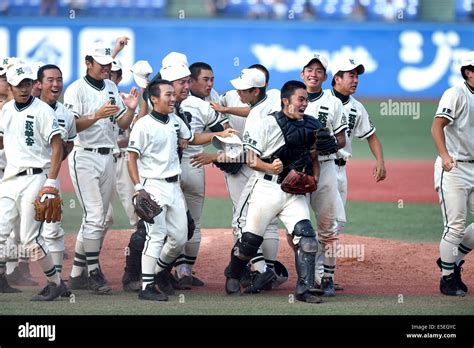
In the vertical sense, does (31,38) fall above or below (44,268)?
above

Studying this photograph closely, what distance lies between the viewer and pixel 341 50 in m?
24.5

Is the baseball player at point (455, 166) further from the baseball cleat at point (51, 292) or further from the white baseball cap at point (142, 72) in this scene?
the baseball cleat at point (51, 292)

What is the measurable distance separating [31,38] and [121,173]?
51.2 feet

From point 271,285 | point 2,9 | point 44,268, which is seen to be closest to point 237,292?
point 271,285

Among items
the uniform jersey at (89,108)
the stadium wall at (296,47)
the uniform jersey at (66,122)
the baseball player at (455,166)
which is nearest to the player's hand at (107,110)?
the uniform jersey at (66,122)

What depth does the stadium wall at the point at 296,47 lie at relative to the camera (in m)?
24.5

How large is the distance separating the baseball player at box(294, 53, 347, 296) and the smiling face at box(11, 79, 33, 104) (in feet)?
7.58

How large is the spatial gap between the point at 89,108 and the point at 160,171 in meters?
1.07

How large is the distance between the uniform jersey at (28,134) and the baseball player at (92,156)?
57cm

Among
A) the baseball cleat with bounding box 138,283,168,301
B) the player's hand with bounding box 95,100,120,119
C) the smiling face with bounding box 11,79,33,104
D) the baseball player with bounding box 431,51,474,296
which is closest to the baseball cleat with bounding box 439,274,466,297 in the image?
the baseball player with bounding box 431,51,474,296

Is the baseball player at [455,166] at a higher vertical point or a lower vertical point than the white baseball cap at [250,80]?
lower

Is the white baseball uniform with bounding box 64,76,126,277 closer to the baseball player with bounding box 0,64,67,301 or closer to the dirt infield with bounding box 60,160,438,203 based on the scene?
the baseball player with bounding box 0,64,67,301

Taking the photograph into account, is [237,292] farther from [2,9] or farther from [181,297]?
[2,9]

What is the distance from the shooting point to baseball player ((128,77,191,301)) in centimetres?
823
